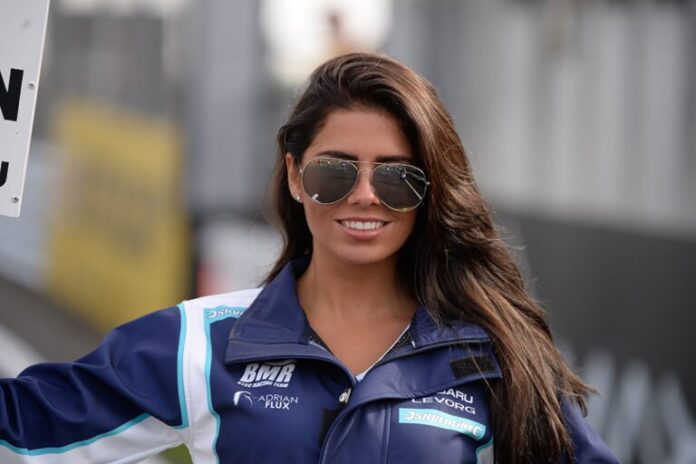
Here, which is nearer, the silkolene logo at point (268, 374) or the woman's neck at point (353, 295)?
the silkolene logo at point (268, 374)

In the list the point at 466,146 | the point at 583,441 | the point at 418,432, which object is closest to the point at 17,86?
the point at 418,432

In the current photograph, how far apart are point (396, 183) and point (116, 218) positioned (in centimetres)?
873

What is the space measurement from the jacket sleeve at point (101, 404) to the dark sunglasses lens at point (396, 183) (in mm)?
521

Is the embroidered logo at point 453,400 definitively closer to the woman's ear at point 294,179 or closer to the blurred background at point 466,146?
the woman's ear at point 294,179

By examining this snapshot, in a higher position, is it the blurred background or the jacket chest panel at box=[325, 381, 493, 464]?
the blurred background

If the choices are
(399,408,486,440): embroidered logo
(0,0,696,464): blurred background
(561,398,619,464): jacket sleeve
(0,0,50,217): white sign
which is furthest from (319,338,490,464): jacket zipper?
(0,0,696,464): blurred background

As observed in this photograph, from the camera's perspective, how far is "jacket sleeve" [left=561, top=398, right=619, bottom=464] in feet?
9.37

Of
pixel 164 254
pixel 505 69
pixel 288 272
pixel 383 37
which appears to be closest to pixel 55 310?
pixel 164 254

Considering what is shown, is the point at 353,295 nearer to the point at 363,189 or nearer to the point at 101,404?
the point at 363,189

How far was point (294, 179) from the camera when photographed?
9.98 feet

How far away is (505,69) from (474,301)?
416 cm

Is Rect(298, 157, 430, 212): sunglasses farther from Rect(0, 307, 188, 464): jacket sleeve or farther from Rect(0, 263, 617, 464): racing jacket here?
Rect(0, 307, 188, 464): jacket sleeve

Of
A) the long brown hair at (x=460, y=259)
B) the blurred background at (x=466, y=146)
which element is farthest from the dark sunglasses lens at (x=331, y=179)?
the blurred background at (x=466, y=146)

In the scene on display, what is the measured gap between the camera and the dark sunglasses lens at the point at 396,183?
9.27 ft
